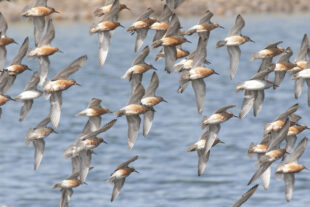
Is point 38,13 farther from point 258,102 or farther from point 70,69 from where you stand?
point 258,102

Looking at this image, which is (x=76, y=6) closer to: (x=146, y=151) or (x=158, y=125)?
(x=158, y=125)

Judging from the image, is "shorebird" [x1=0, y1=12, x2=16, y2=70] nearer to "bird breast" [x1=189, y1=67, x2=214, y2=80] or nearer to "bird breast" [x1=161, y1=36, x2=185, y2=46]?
"bird breast" [x1=161, y1=36, x2=185, y2=46]

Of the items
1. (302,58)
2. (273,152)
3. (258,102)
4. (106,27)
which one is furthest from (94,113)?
(302,58)

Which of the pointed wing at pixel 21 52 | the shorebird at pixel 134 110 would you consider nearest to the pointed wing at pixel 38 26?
the pointed wing at pixel 21 52

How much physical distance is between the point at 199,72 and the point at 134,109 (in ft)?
3.85

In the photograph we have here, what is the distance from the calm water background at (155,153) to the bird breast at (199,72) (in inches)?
604

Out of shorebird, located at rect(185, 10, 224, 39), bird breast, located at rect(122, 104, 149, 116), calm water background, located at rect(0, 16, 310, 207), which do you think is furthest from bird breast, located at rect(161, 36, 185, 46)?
calm water background, located at rect(0, 16, 310, 207)

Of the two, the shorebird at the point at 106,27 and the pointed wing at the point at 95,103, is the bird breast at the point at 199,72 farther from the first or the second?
the pointed wing at the point at 95,103

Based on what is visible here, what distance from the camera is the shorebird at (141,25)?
13.2 metres

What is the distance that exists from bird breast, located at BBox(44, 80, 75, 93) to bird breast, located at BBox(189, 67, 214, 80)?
192cm

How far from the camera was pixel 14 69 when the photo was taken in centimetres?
1303

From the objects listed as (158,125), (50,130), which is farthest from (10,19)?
(50,130)

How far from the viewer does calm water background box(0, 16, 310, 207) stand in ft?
96.6

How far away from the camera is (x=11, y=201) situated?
1118 inches
